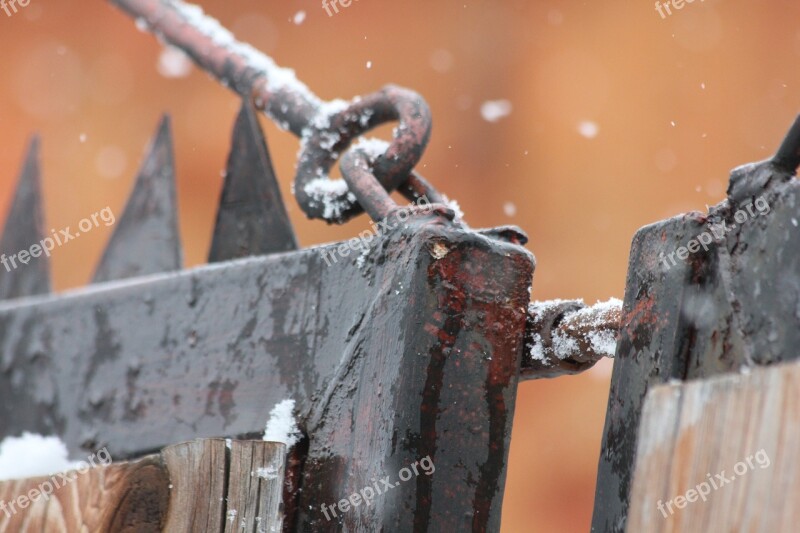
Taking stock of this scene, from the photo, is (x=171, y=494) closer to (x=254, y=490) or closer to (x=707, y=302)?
(x=254, y=490)

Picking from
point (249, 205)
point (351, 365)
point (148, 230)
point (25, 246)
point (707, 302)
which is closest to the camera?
point (707, 302)

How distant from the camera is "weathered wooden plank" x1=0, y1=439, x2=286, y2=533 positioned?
3.80 ft

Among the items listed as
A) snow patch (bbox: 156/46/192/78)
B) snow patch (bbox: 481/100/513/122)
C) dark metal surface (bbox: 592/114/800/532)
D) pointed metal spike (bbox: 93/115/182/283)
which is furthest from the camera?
snow patch (bbox: 156/46/192/78)

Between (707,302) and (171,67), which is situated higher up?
(171,67)

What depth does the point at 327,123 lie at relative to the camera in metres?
1.65

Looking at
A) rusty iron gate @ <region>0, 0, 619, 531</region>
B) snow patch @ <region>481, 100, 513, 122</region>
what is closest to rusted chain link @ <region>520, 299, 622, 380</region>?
rusty iron gate @ <region>0, 0, 619, 531</region>

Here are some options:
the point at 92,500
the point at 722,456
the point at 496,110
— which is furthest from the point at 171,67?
the point at 722,456

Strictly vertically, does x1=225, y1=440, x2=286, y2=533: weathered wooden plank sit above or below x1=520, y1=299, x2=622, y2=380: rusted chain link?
below

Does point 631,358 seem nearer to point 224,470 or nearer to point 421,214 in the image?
point 421,214

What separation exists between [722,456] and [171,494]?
70 centimetres

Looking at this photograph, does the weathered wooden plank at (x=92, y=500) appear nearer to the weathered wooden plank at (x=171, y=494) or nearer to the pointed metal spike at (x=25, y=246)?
the weathered wooden plank at (x=171, y=494)

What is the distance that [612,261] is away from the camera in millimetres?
5387

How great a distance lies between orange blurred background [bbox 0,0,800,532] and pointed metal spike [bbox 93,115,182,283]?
2542 millimetres

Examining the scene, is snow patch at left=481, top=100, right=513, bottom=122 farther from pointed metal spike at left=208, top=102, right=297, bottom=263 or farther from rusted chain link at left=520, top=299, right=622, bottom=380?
rusted chain link at left=520, top=299, right=622, bottom=380
